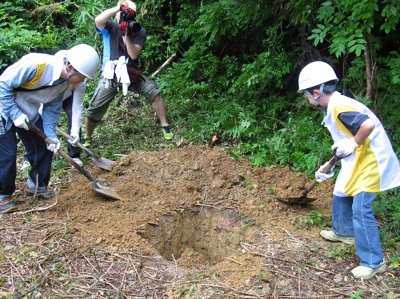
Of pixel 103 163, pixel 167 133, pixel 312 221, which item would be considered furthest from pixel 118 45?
pixel 312 221

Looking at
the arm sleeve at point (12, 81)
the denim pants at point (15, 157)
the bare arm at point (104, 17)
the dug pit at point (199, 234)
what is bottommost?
the dug pit at point (199, 234)

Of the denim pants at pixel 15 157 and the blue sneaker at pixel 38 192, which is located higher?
A: the denim pants at pixel 15 157

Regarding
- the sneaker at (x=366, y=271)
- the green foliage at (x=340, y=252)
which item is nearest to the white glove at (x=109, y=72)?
the green foliage at (x=340, y=252)

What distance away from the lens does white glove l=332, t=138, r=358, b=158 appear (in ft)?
11.2

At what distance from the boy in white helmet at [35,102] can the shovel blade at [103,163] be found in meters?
0.70

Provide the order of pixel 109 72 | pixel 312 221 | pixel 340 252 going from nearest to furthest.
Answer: pixel 340 252 < pixel 312 221 < pixel 109 72

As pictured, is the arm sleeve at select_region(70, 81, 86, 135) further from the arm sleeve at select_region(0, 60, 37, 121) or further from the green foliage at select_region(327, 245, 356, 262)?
the green foliage at select_region(327, 245, 356, 262)

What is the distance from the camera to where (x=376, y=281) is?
11.7 feet

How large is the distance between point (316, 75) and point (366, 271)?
1.54 meters

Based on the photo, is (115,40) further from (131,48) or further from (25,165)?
(25,165)

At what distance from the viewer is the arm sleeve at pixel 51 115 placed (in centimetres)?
455

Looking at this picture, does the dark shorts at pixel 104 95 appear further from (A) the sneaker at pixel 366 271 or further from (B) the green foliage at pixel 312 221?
(A) the sneaker at pixel 366 271

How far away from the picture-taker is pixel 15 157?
14.3 feet

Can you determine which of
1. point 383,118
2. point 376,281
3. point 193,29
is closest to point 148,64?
point 193,29
